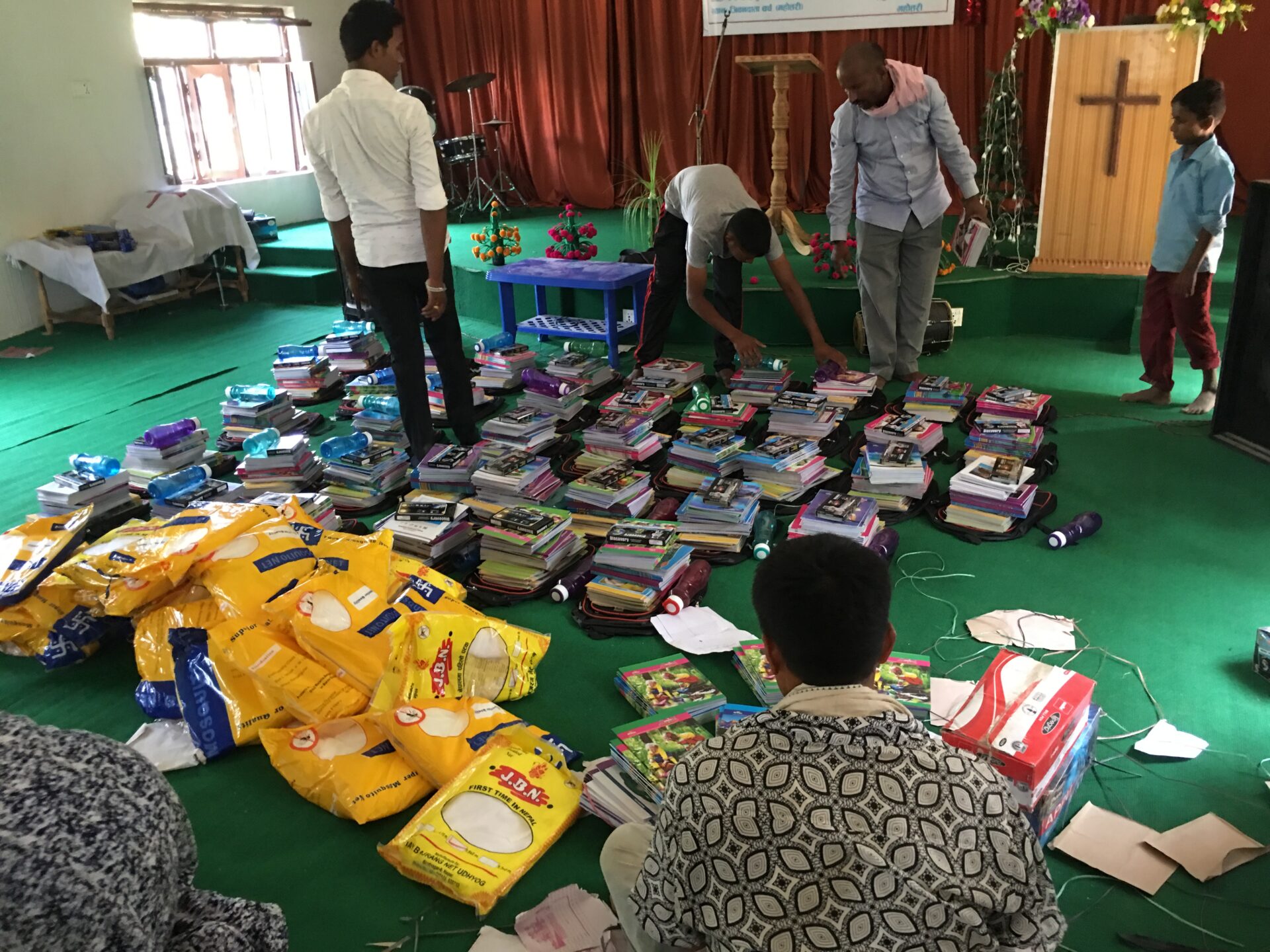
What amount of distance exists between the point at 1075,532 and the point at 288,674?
7.88 ft

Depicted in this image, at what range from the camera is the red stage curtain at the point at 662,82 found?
21.5ft

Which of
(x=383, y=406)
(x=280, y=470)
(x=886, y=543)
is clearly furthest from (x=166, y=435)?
(x=886, y=543)

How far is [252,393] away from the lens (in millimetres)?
4461

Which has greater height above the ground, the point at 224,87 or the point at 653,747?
the point at 224,87

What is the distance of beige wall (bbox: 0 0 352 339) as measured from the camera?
6430mm

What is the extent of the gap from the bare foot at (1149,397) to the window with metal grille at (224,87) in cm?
638

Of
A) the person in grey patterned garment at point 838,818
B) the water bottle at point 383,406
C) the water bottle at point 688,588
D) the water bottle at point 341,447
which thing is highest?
the person in grey patterned garment at point 838,818

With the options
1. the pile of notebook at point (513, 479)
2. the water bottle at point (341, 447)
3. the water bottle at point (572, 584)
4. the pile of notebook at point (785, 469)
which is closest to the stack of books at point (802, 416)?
the pile of notebook at point (785, 469)

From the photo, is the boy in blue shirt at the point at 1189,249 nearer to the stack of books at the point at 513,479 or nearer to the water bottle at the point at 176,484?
the stack of books at the point at 513,479

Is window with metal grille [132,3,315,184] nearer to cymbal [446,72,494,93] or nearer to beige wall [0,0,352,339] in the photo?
beige wall [0,0,352,339]

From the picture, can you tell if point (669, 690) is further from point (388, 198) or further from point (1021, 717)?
point (388, 198)

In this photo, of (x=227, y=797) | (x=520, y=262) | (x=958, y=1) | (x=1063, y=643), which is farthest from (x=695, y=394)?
(x=958, y=1)

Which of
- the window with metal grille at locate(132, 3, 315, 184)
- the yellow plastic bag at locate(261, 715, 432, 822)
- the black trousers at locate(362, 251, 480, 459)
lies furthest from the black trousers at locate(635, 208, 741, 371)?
the window with metal grille at locate(132, 3, 315, 184)

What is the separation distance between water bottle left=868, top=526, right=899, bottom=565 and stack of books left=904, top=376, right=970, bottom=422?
103 centimetres
